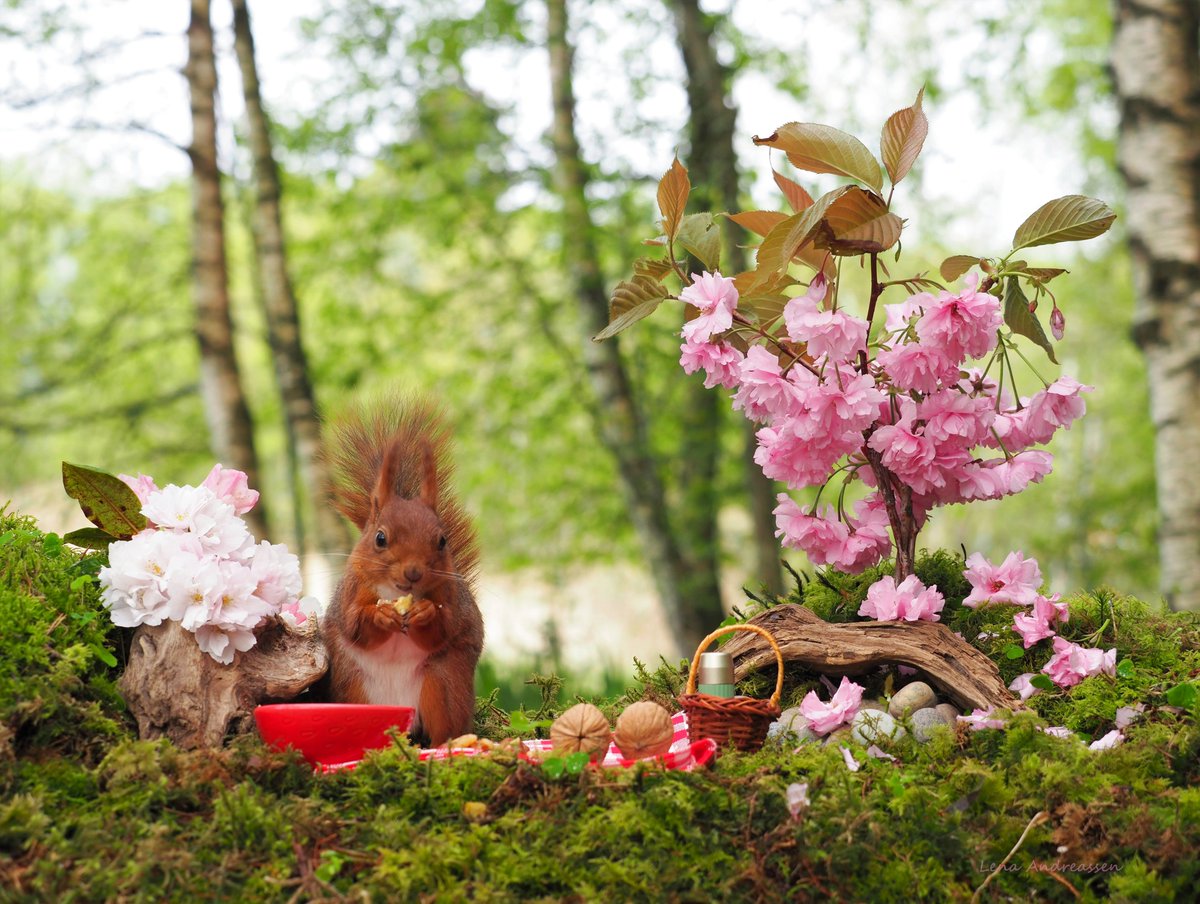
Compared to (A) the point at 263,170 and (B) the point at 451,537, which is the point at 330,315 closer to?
(A) the point at 263,170

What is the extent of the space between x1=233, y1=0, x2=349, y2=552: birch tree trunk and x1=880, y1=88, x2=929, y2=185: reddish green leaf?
4.19 m

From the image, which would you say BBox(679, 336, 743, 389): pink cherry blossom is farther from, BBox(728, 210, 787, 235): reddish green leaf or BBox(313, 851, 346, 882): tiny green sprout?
BBox(313, 851, 346, 882): tiny green sprout

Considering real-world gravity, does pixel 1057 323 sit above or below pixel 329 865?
above

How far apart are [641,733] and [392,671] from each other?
545 mm

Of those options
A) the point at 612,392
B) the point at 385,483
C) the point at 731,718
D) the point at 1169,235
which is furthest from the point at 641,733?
the point at 612,392

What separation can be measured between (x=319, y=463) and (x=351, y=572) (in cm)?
45

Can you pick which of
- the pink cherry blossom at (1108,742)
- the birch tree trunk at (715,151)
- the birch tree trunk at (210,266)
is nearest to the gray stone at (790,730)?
the pink cherry blossom at (1108,742)

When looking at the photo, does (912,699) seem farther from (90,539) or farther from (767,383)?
(90,539)

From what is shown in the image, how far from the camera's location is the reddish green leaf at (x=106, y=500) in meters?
2.54

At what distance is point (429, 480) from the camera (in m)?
2.48

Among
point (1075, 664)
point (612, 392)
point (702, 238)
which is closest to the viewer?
point (1075, 664)

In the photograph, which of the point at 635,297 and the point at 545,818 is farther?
the point at 635,297

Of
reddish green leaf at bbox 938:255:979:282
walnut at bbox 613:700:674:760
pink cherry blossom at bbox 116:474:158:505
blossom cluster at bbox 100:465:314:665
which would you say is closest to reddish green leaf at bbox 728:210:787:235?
reddish green leaf at bbox 938:255:979:282

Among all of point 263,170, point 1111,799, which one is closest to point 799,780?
point 1111,799
